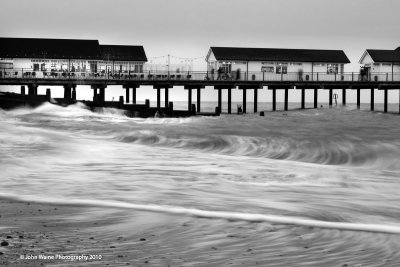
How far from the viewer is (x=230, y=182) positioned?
1021cm

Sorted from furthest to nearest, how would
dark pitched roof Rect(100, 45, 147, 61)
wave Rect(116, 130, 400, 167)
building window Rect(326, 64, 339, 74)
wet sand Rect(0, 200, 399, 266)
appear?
1. building window Rect(326, 64, 339, 74)
2. dark pitched roof Rect(100, 45, 147, 61)
3. wave Rect(116, 130, 400, 167)
4. wet sand Rect(0, 200, 399, 266)

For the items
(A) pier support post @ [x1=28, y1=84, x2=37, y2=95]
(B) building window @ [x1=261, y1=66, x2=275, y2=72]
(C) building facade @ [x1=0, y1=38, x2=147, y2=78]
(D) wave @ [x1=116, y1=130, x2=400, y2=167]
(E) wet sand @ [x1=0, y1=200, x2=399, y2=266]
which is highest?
(C) building facade @ [x1=0, y1=38, x2=147, y2=78]

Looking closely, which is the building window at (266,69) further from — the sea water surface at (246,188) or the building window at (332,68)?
the sea water surface at (246,188)

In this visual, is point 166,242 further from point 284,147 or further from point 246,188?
point 284,147

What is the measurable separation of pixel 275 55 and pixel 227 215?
5870 cm

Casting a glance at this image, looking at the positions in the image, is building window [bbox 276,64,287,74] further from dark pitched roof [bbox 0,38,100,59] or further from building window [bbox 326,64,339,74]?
dark pitched roof [bbox 0,38,100,59]

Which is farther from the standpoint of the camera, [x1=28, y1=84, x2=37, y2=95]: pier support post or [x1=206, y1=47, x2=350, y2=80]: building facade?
[x1=206, y1=47, x2=350, y2=80]: building facade

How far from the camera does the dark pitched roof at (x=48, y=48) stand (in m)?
62.7

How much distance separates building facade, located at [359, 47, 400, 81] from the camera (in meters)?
65.4

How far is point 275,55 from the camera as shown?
212 feet

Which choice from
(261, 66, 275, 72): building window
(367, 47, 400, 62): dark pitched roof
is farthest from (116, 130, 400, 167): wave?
(367, 47, 400, 62): dark pitched roof

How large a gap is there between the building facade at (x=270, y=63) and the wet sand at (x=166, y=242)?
5453 centimetres

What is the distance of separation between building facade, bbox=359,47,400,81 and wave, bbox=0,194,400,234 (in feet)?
193

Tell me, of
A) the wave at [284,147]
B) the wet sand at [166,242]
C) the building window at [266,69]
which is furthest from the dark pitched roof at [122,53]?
the wet sand at [166,242]
